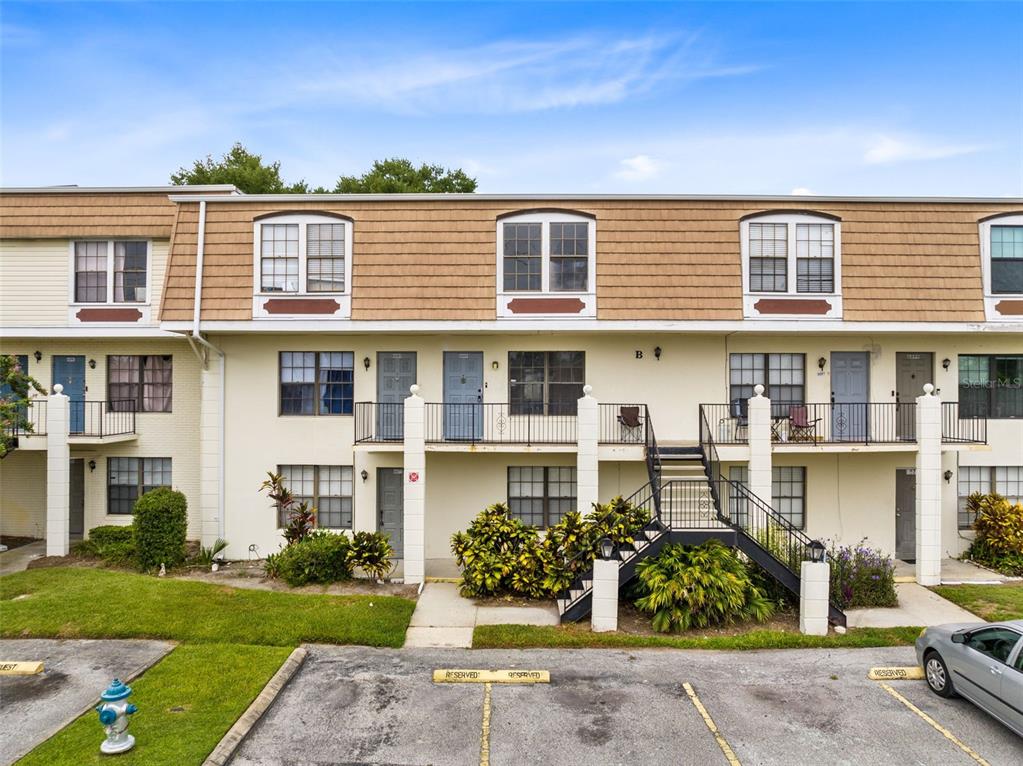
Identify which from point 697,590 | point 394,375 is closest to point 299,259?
point 394,375

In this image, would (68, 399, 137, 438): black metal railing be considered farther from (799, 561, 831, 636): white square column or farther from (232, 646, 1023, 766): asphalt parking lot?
(799, 561, 831, 636): white square column

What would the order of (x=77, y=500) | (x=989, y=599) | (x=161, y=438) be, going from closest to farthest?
(x=989, y=599), (x=161, y=438), (x=77, y=500)

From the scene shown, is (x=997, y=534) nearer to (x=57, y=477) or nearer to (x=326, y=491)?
(x=326, y=491)

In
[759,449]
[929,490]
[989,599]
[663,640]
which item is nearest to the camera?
[663,640]

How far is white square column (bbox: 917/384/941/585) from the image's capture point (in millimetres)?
13609

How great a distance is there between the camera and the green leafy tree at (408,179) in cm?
3428

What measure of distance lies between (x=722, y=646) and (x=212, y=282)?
13590mm

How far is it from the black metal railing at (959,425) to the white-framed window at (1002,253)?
3.02 m

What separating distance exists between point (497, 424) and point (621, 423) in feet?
9.95

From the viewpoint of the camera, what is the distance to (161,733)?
7.32 m

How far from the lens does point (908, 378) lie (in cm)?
1552

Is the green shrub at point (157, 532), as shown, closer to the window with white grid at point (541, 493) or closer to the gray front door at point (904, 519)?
the window with white grid at point (541, 493)

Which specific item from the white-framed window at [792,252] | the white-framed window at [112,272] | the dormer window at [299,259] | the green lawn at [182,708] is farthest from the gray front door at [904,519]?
the white-framed window at [112,272]

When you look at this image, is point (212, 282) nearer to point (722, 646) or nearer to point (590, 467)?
point (590, 467)
